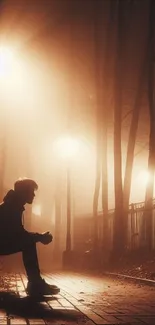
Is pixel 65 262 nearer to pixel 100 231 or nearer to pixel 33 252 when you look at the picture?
pixel 100 231

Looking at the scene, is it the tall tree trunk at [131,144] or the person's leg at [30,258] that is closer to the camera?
the person's leg at [30,258]

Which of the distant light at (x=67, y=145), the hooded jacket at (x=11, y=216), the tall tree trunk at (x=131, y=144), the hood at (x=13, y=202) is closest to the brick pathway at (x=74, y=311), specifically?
the hooded jacket at (x=11, y=216)

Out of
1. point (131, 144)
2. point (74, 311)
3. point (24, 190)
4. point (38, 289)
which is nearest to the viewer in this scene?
point (74, 311)

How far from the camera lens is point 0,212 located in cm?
704

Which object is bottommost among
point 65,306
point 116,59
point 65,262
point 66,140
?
point 65,262

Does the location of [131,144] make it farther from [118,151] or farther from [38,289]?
[38,289]

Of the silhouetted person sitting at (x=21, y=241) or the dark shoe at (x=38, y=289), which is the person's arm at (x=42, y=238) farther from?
the dark shoe at (x=38, y=289)

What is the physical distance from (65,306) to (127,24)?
1639 cm

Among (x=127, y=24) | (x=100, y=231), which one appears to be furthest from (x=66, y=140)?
(x=100, y=231)

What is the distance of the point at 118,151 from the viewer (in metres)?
20.0

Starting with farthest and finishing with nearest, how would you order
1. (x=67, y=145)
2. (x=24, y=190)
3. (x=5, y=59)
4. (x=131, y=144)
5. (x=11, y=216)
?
(x=67, y=145) < (x=131, y=144) < (x=5, y=59) < (x=24, y=190) < (x=11, y=216)

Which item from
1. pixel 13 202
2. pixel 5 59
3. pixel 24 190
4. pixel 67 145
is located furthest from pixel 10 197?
pixel 67 145

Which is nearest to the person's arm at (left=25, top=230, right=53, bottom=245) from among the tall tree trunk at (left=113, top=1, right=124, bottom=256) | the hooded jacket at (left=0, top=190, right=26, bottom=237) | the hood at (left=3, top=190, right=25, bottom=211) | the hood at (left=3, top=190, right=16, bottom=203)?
the hooded jacket at (left=0, top=190, right=26, bottom=237)

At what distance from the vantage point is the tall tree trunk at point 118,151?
18.8 metres
